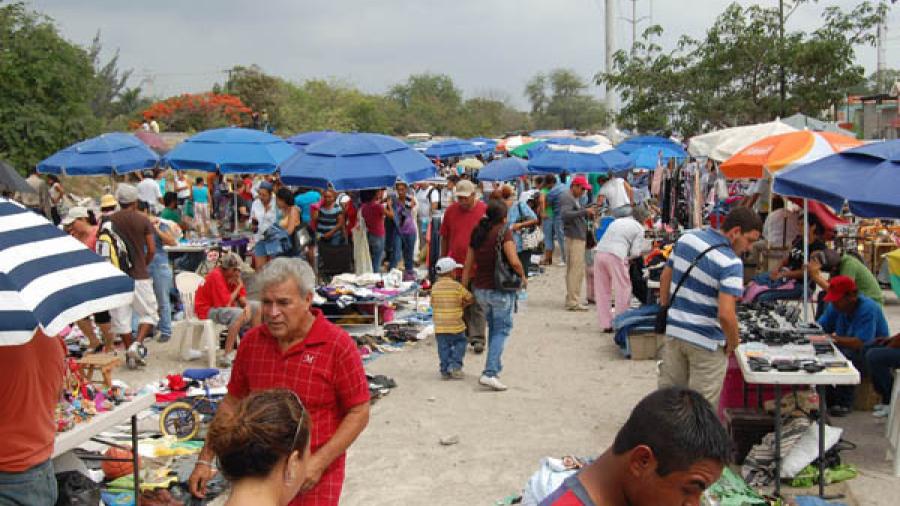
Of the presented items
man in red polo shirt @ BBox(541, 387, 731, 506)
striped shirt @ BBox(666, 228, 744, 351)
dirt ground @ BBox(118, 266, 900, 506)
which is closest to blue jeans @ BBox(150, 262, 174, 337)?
dirt ground @ BBox(118, 266, 900, 506)

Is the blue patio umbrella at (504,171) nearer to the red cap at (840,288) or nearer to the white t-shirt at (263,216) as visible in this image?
the white t-shirt at (263,216)

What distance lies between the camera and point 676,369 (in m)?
6.84

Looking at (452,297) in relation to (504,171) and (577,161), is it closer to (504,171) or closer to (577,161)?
(577,161)

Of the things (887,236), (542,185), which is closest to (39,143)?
(542,185)

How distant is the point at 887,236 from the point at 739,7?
9.95 m

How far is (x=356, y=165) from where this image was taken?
12.9 m

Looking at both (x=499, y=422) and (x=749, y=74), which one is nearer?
(x=499, y=422)

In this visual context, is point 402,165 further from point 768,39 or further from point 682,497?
point 768,39

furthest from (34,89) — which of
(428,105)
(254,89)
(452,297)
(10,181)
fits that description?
(428,105)

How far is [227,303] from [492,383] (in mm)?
3271

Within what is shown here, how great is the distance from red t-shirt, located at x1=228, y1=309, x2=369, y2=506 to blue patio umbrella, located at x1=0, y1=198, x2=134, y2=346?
0.77 metres

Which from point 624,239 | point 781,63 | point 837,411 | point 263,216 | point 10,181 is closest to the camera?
Result: point 837,411

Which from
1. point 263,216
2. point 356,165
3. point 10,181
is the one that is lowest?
point 263,216

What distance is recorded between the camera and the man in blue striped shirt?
21.0ft
